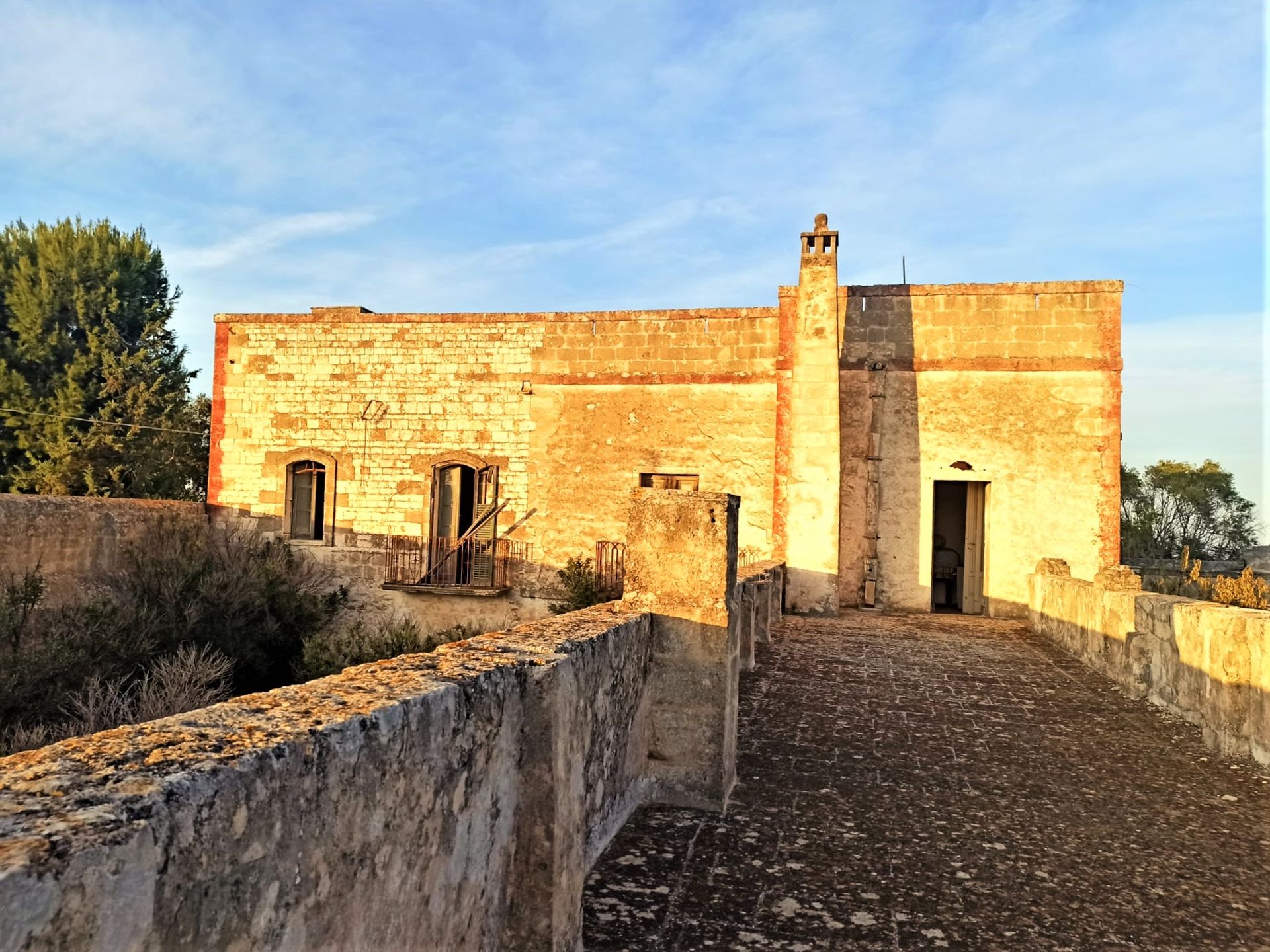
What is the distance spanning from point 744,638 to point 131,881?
280 inches

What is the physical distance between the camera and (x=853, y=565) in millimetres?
14031

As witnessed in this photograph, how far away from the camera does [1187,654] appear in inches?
252

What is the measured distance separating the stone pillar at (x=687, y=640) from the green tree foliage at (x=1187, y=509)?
27466mm

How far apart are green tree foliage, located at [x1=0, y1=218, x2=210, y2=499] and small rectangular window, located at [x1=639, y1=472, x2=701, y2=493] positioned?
15.7 meters

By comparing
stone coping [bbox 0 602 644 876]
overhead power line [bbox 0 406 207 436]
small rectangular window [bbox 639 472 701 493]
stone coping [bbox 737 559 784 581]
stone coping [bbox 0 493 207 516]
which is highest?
overhead power line [bbox 0 406 207 436]

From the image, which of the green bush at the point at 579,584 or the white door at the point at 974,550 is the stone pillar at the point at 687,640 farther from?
the white door at the point at 974,550

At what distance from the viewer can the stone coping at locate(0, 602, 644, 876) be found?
4.17 feet

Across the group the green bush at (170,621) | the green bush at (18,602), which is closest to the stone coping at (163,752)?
the green bush at (170,621)

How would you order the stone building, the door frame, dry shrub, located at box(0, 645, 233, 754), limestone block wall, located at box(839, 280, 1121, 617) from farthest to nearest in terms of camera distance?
the door frame, the stone building, limestone block wall, located at box(839, 280, 1121, 617), dry shrub, located at box(0, 645, 233, 754)

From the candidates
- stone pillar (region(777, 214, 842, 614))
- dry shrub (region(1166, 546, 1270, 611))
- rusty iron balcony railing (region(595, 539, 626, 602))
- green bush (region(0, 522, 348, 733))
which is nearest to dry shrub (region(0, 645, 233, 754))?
green bush (region(0, 522, 348, 733))

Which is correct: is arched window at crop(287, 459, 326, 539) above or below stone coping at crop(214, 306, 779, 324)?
below

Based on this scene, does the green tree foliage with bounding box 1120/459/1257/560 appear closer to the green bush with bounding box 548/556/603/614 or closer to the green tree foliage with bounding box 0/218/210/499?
the green bush with bounding box 548/556/603/614

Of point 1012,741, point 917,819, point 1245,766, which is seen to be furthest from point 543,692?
point 1245,766

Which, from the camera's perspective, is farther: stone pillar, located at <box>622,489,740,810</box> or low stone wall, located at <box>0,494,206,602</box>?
low stone wall, located at <box>0,494,206,602</box>
